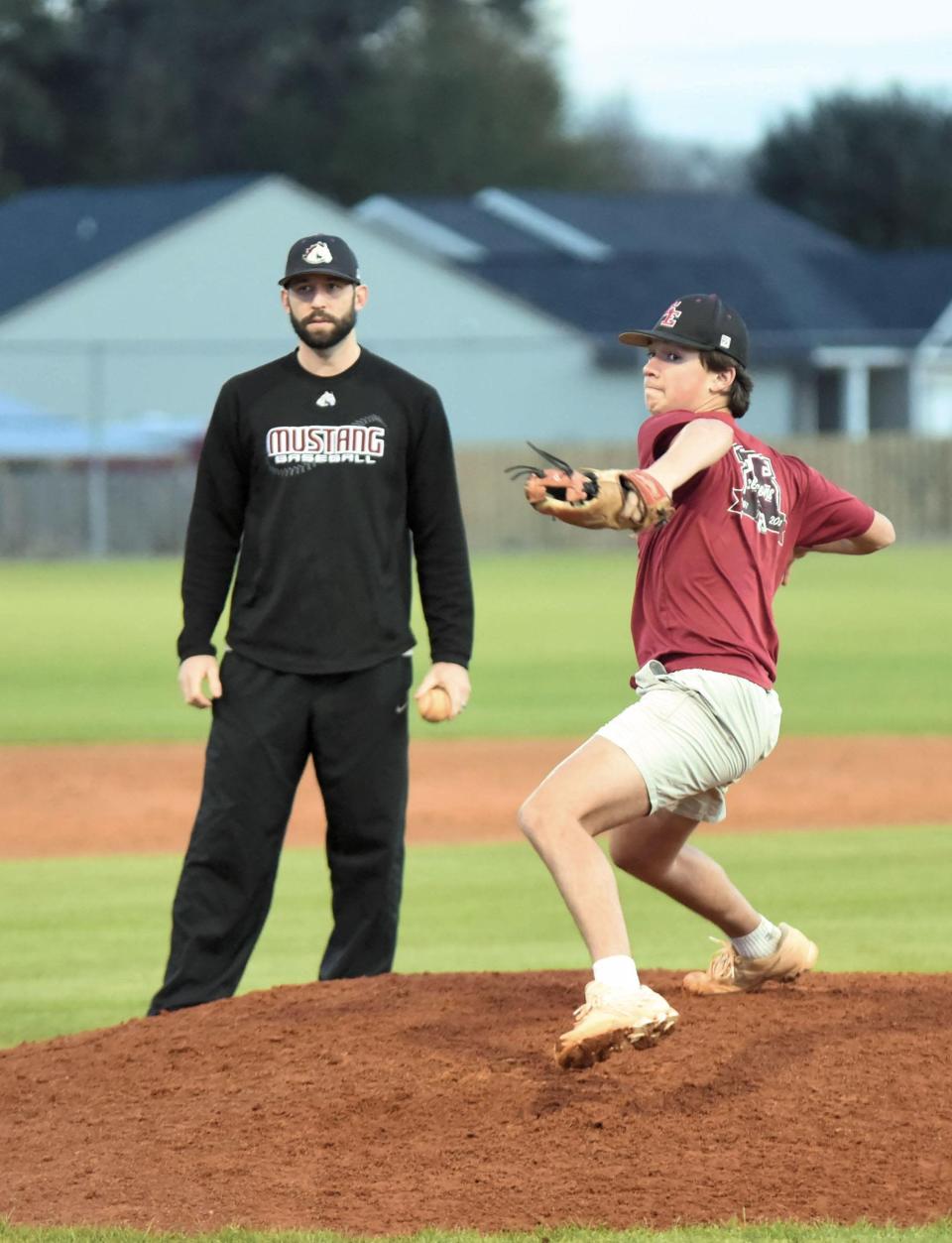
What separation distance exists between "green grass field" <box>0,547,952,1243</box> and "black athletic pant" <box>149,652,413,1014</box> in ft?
3.17

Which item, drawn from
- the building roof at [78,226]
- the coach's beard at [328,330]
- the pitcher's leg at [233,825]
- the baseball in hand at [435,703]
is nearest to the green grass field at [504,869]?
the pitcher's leg at [233,825]

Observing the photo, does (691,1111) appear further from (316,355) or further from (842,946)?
(842,946)

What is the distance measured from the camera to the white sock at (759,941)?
20.0 feet

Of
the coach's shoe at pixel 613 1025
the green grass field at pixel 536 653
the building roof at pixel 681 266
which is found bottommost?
the green grass field at pixel 536 653

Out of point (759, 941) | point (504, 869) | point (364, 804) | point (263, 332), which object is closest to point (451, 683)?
point (364, 804)

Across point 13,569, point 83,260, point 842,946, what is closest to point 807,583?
point 13,569

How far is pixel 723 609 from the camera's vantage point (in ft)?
17.7

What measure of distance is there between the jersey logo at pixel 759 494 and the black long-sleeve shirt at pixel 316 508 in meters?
1.49

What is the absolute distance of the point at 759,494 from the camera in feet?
17.8

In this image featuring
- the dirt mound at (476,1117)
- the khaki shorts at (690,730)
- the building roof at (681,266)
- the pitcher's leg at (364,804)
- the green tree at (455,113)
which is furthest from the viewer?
the green tree at (455,113)

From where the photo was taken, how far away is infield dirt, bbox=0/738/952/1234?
16.2 ft

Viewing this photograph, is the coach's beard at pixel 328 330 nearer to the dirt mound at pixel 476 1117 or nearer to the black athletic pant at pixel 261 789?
the black athletic pant at pixel 261 789

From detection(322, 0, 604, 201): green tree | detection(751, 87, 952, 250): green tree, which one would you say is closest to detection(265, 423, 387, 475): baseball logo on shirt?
detection(322, 0, 604, 201): green tree

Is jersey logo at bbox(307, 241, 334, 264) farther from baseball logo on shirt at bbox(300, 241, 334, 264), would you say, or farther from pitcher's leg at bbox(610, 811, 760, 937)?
pitcher's leg at bbox(610, 811, 760, 937)
